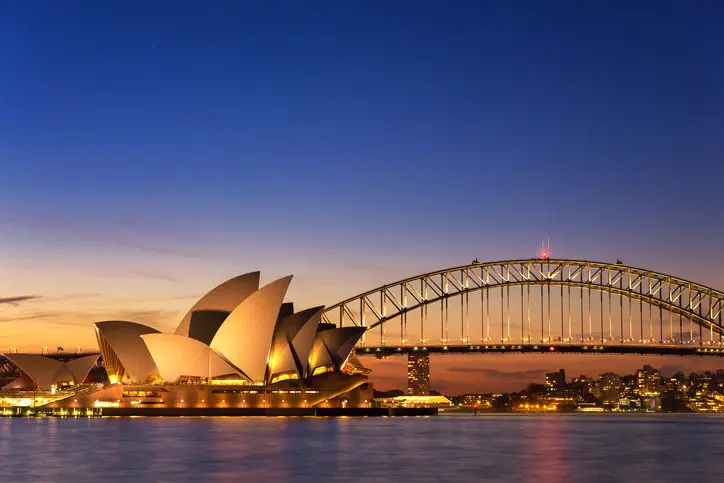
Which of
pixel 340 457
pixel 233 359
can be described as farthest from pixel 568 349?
pixel 340 457

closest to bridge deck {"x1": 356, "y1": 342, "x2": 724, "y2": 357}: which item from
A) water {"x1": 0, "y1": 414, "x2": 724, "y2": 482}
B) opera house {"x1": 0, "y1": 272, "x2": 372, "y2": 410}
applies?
opera house {"x1": 0, "y1": 272, "x2": 372, "y2": 410}

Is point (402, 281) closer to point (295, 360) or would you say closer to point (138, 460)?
point (295, 360)

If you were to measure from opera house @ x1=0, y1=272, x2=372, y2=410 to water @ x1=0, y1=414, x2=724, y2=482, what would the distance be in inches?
878

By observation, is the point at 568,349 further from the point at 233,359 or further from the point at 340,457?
the point at 340,457

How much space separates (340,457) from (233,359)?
156ft

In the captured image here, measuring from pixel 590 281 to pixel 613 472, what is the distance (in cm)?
7734

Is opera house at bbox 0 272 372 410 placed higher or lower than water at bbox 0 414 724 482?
higher

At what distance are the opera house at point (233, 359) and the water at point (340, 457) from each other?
73.2ft

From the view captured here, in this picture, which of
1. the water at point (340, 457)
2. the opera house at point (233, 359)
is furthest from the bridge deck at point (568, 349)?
the water at point (340, 457)

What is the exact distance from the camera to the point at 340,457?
1934 inches

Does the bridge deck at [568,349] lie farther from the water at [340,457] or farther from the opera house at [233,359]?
the water at [340,457]

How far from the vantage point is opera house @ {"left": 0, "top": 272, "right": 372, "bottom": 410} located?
93.8 meters

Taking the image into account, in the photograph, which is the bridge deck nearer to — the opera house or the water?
the opera house

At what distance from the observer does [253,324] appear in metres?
91.7
